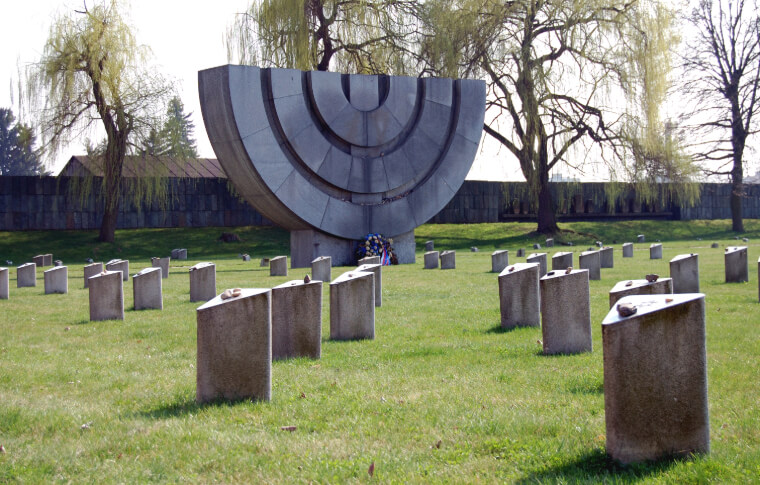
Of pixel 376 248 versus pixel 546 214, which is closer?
pixel 376 248

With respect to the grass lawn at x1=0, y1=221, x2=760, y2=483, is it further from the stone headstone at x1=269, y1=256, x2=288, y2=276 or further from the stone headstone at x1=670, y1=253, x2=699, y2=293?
the stone headstone at x1=269, y1=256, x2=288, y2=276

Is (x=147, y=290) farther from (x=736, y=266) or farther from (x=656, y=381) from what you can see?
(x=736, y=266)

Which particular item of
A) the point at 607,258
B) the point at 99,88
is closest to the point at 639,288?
the point at 607,258

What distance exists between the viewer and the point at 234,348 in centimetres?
502

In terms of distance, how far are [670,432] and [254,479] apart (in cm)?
200

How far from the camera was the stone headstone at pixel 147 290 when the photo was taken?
11.2 m

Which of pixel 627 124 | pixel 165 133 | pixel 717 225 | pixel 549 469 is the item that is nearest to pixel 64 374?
pixel 549 469

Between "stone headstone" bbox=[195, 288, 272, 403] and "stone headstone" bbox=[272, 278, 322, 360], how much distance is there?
1672mm

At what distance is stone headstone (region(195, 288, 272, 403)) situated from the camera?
500cm

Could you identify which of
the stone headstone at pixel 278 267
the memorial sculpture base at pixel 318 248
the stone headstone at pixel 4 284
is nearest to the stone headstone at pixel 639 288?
the stone headstone at pixel 4 284

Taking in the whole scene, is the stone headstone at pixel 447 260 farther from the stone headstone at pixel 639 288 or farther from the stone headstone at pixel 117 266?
the stone headstone at pixel 639 288

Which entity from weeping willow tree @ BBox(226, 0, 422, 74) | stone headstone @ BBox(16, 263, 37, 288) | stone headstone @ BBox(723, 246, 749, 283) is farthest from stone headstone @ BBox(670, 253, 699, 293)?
weeping willow tree @ BBox(226, 0, 422, 74)

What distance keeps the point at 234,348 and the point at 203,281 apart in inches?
287

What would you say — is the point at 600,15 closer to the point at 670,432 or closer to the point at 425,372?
the point at 425,372
